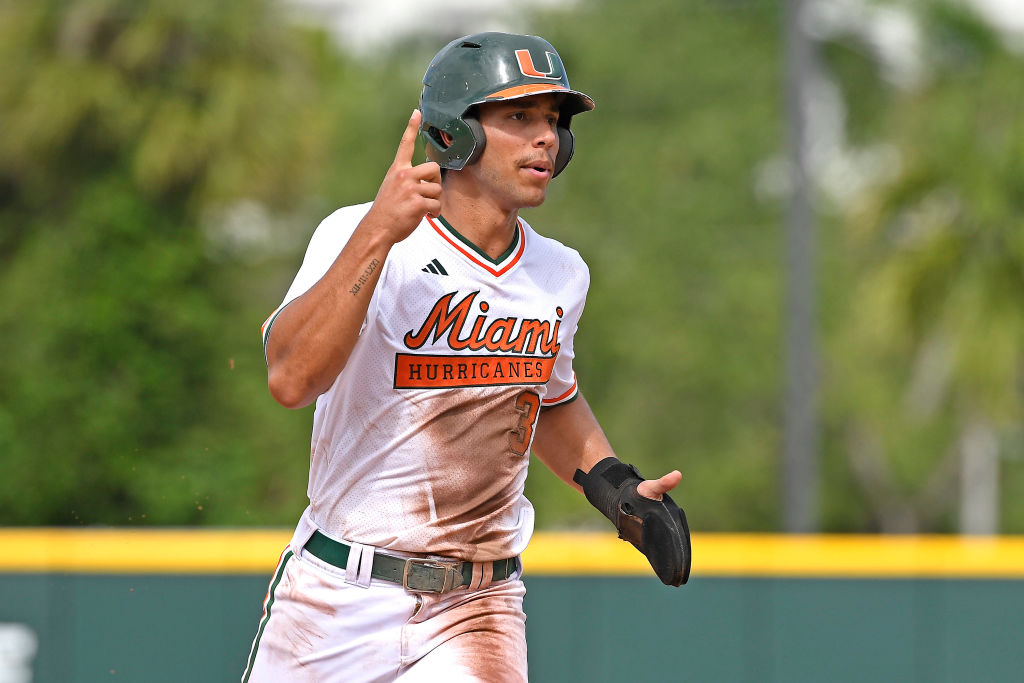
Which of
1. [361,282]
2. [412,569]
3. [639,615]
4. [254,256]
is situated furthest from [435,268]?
[254,256]

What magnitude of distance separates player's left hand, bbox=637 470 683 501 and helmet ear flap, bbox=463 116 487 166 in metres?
0.92

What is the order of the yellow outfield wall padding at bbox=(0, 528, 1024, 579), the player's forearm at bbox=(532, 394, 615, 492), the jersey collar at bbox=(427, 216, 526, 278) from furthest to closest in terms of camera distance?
the yellow outfield wall padding at bbox=(0, 528, 1024, 579) → the player's forearm at bbox=(532, 394, 615, 492) → the jersey collar at bbox=(427, 216, 526, 278)

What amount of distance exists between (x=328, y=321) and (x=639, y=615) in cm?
A: 554

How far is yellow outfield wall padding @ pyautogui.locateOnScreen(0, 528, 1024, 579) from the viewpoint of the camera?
326 inches

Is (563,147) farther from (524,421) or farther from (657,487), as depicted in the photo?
(657,487)

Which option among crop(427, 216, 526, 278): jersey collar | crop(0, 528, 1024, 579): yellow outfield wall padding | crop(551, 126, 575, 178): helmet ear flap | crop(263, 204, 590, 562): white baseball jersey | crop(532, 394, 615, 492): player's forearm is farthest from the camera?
crop(0, 528, 1024, 579): yellow outfield wall padding

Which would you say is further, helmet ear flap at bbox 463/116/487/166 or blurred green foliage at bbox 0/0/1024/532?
blurred green foliage at bbox 0/0/1024/532

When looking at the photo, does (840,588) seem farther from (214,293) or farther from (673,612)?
(214,293)

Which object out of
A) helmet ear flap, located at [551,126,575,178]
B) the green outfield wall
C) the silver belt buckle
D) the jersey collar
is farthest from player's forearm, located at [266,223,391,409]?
the green outfield wall

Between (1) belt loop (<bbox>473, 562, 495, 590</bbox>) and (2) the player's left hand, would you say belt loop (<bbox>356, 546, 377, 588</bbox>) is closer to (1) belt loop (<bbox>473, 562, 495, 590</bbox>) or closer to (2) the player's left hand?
(1) belt loop (<bbox>473, 562, 495, 590</bbox>)

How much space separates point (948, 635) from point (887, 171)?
54.6 feet

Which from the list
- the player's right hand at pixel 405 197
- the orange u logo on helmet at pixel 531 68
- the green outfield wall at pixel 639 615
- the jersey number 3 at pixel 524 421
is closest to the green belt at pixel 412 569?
the jersey number 3 at pixel 524 421

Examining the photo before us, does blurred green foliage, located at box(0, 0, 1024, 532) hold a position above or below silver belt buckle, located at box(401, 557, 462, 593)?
above

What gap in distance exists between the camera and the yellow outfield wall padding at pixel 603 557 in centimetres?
829
